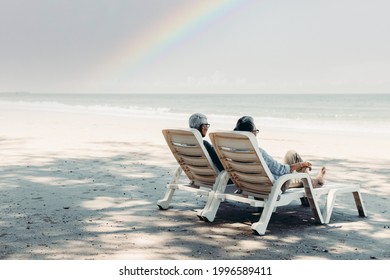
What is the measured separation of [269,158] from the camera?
5383mm

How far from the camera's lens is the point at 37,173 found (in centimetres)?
855

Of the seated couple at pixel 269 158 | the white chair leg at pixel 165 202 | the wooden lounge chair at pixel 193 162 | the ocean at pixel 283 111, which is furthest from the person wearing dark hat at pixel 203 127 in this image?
the ocean at pixel 283 111

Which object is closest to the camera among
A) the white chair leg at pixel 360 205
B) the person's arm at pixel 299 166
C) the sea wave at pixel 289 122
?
the person's arm at pixel 299 166

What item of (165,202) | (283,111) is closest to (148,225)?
(165,202)

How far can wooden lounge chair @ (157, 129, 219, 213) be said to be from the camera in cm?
569

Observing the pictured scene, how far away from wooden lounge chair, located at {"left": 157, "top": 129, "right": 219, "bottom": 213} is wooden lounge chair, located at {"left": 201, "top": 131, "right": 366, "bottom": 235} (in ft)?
0.65

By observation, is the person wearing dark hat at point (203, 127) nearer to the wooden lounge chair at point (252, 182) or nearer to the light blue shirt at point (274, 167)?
the wooden lounge chair at point (252, 182)

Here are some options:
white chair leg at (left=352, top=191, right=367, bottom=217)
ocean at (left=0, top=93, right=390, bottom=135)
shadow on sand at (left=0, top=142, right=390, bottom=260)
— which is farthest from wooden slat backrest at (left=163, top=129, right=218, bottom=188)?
ocean at (left=0, top=93, right=390, bottom=135)

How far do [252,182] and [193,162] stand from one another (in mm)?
789

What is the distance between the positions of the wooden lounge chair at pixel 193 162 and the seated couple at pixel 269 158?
147 mm

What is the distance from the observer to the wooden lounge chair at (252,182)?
16.9 feet
